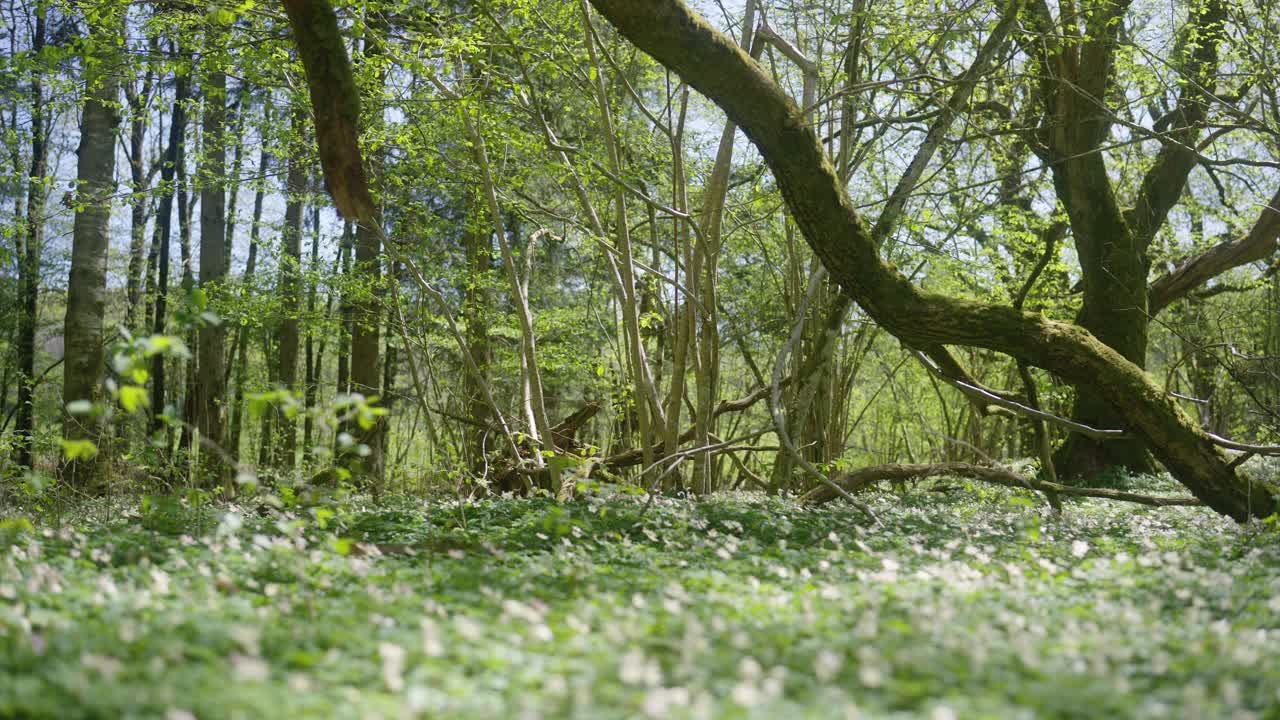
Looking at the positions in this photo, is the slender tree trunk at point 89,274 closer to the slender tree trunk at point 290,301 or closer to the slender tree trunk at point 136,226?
the slender tree trunk at point 290,301

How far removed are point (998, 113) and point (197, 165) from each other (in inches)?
381

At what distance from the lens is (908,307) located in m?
5.31

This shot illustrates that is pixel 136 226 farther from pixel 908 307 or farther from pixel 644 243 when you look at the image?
pixel 908 307

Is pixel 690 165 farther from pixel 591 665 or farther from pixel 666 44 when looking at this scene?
pixel 591 665

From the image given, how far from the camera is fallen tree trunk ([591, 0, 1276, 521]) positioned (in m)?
4.88

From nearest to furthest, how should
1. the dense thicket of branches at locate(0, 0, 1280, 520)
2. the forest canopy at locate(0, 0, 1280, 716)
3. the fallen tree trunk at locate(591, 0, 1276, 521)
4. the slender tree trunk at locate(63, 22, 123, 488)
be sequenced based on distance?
1. the fallen tree trunk at locate(591, 0, 1276, 521)
2. the forest canopy at locate(0, 0, 1280, 716)
3. the dense thicket of branches at locate(0, 0, 1280, 520)
4. the slender tree trunk at locate(63, 22, 123, 488)

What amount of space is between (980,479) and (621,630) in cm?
542

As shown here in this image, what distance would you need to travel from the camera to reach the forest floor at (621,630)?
1817mm

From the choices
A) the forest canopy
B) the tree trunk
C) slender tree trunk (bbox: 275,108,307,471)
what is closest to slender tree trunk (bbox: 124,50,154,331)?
the forest canopy

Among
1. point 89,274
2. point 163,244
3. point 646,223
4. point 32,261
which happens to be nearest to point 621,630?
point 646,223

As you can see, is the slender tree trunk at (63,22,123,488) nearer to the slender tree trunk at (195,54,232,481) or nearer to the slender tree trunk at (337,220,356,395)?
the slender tree trunk at (195,54,232,481)

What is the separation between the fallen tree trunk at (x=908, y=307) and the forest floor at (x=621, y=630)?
4.26ft

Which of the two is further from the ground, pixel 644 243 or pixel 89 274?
pixel 644 243

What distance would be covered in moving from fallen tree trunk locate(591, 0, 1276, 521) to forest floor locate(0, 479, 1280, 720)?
1.30m
